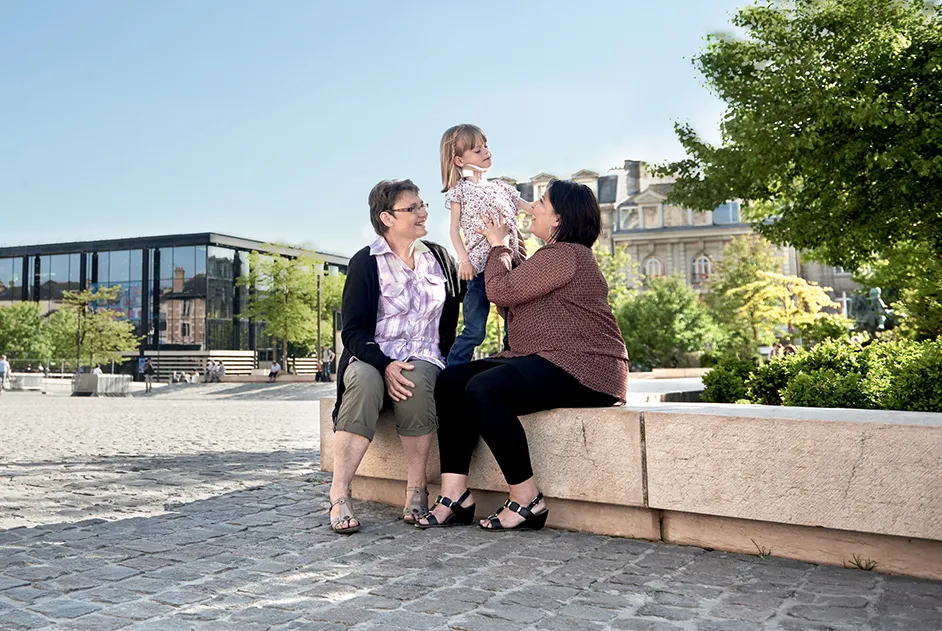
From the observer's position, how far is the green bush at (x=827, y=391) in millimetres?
A: 7492

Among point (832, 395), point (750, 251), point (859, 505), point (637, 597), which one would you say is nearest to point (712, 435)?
point (859, 505)

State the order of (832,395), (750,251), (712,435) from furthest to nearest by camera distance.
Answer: (750,251) < (832,395) < (712,435)

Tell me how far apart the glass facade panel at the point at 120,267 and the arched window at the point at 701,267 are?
43.5 metres

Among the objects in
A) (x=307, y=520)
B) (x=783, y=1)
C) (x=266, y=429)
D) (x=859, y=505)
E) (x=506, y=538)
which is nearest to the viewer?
(x=859, y=505)

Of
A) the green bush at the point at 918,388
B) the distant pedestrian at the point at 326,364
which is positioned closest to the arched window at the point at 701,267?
the distant pedestrian at the point at 326,364

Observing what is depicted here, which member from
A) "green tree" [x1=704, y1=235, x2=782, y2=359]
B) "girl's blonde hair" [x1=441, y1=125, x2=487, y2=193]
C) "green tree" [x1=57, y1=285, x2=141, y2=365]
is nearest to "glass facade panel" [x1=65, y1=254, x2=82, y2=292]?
"green tree" [x1=57, y1=285, x2=141, y2=365]

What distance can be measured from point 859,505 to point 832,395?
4278mm

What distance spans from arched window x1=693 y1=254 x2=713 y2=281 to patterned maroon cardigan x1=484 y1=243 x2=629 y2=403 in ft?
203

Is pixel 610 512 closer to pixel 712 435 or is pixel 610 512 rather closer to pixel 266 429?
pixel 712 435

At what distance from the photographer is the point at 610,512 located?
4.44m

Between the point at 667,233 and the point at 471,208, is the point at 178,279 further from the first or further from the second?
the point at 471,208

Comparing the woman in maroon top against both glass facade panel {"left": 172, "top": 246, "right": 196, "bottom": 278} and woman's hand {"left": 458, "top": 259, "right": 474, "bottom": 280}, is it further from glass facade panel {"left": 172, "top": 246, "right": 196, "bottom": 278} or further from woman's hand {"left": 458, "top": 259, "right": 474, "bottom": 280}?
glass facade panel {"left": 172, "top": 246, "right": 196, "bottom": 278}

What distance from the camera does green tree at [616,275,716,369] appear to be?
147 ft

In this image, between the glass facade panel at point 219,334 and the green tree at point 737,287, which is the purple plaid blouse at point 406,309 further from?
the glass facade panel at point 219,334
